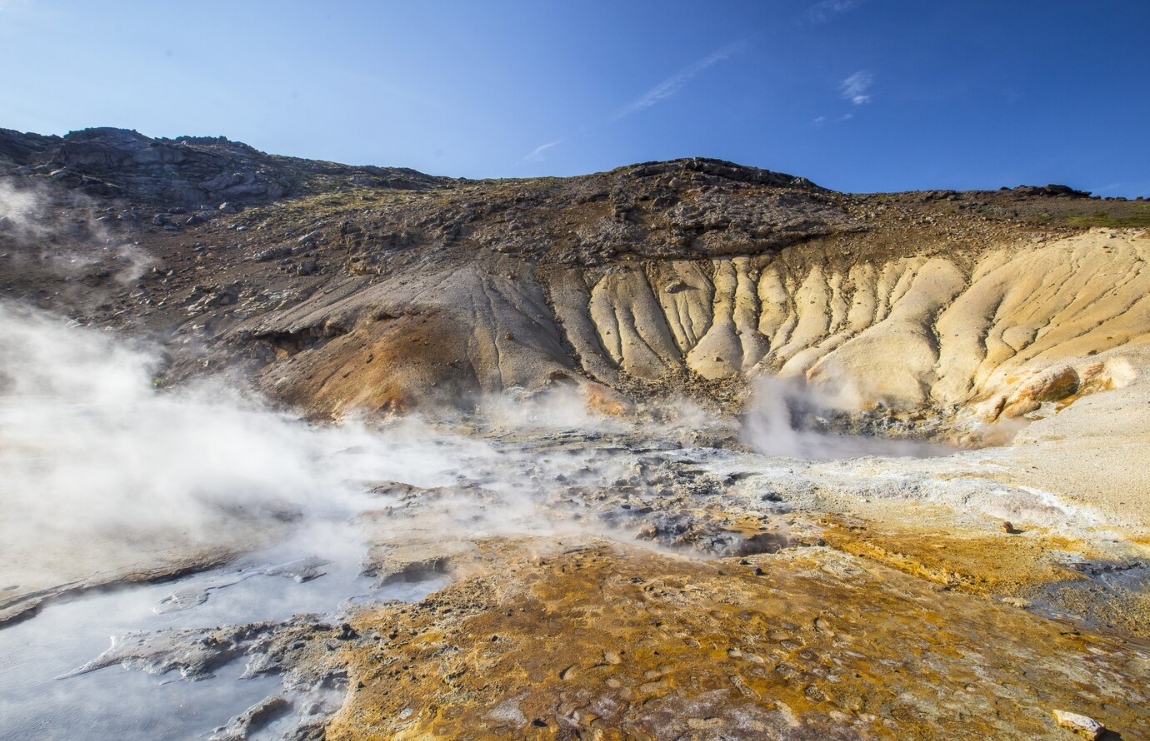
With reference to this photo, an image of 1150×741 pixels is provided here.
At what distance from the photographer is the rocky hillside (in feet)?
56.6

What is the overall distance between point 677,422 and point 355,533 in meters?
9.99

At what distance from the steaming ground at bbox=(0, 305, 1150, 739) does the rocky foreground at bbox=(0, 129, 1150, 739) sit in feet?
0.29

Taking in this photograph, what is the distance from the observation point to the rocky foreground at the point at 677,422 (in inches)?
206

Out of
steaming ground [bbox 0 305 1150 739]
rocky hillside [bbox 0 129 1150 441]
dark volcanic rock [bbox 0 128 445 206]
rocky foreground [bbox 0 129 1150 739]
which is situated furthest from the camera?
dark volcanic rock [bbox 0 128 445 206]

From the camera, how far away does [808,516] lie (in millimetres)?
9273

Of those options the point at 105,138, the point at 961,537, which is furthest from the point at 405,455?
the point at 105,138

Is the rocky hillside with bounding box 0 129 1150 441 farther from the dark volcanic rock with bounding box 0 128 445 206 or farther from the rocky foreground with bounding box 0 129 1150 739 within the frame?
the dark volcanic rock with bounding box 0 128 445 206

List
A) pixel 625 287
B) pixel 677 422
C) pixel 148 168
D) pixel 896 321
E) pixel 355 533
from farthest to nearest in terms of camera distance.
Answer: pixel 148 168 → pixel 625 287 → pixel 896 321 → pixel 677 422 → pixel 355 533

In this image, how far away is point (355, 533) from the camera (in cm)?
880

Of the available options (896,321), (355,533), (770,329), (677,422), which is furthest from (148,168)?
(896,321)

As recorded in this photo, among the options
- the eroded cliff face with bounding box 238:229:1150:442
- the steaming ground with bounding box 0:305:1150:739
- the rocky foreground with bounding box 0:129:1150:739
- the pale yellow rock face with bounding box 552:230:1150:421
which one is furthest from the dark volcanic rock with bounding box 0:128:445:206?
the steaming ground with bounding box 0:305:1150:739

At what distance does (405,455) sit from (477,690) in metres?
9.18

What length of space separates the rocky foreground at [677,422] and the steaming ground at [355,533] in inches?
3.5

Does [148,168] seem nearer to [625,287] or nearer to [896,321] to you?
[625,287]
